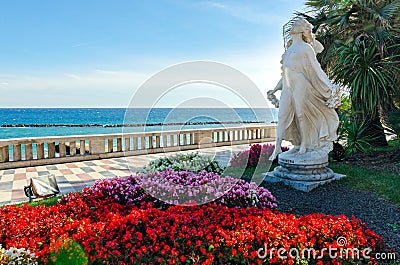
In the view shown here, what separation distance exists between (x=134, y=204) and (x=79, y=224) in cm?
123

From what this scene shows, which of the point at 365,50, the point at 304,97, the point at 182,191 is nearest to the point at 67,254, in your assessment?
the point at 182,191

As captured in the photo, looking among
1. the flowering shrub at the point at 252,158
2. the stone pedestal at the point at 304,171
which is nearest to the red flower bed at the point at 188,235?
the stone pedestal at the point at 304,171

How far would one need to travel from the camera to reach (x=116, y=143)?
973cm

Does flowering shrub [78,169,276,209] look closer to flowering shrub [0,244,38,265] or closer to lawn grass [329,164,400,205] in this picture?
flowering shrub [0,244,38,265]

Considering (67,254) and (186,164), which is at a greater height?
(186,164)

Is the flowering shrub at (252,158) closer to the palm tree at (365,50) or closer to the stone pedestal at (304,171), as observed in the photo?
the stone pedestal at (304,171)

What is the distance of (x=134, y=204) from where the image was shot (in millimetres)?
4125

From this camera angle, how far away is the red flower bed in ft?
8.05

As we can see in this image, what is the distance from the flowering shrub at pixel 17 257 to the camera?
229cm

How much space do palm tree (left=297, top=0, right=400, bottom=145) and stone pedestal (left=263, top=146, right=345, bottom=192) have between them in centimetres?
310

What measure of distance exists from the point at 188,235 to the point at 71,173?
17.8 ft

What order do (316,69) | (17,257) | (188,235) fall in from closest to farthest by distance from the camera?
(17,257)
(188,235)
(316,69)

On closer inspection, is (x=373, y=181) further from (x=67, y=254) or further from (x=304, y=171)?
(x=67, y=254)

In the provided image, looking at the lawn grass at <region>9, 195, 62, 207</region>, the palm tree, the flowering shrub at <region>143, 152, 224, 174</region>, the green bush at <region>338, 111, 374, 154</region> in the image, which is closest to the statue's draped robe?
the flowering shrub at <region>143, 152, 224, 174</region>
